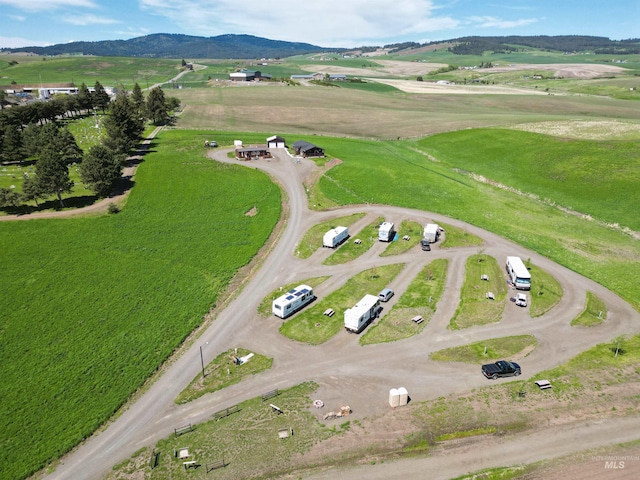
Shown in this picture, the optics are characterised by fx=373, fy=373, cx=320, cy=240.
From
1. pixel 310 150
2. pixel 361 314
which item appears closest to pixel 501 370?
pixel 361 314

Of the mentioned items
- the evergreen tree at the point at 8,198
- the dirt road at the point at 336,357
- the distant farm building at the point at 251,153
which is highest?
the distant farm building at the point at 251,153

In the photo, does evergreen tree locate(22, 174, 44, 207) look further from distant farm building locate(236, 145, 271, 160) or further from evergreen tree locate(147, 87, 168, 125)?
evergreen tree locate(147, 87, 168, 125)

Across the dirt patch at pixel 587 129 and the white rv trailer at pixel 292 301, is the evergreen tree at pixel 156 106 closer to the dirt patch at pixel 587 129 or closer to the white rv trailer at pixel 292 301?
the white rv trailer at pixel 292 301

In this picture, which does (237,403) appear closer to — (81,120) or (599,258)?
(599,258)

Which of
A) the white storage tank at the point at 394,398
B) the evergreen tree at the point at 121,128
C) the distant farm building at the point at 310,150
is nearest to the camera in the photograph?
the white storage tank at the point at 394,398

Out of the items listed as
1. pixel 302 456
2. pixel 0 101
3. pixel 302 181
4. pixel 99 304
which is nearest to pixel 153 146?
pixel 302 181

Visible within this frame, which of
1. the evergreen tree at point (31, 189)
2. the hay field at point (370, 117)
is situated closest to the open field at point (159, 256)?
the evergreen tree at point (31, 189)
